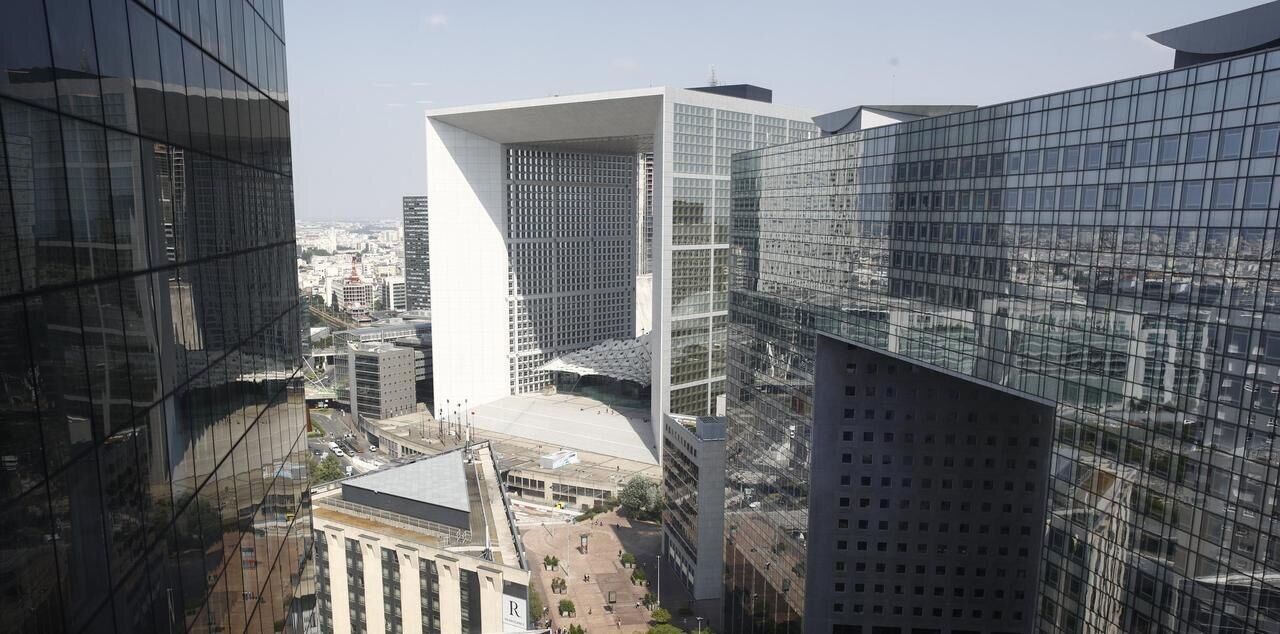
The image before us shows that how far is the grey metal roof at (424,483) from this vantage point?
37.8 m

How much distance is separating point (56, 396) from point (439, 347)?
271 ft

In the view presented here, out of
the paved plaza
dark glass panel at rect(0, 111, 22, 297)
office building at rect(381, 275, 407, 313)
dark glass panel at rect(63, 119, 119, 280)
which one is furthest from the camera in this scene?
office building at rect(381, 275, 407, 313)

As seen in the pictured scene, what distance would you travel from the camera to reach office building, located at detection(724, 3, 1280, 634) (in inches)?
779

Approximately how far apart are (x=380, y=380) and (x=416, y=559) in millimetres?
67456

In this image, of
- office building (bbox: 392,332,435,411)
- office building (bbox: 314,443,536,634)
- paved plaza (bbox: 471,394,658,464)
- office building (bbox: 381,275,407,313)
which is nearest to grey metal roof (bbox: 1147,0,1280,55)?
office building (bbox: 314,443,536,634)

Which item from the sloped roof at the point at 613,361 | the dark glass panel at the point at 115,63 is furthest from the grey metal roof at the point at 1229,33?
the sloped roof at the point at 613,361

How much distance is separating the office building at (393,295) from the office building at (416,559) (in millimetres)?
151824

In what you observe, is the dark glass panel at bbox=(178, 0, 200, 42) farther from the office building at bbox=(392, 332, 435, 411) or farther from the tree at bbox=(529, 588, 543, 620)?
the office building at bbox=(392, 332, 435, 411)

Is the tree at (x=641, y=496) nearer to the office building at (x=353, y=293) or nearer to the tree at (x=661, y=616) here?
the tree at (x=661, y=616)

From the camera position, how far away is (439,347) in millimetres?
87312

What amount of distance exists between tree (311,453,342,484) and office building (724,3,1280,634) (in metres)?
41.6

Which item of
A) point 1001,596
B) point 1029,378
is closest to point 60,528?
point 1029,378

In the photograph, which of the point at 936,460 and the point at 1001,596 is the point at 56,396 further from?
the point at 1001,596

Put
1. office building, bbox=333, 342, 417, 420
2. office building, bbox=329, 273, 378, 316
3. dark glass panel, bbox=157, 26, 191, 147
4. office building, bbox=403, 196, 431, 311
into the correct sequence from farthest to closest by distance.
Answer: office building, bbox=329, 273, 378, 316
office building, bbox=403, 196, 431, 311
office building, bbox=333, 342, 417, 420
dark glass panel, bbox=157, 26, 191, 147
